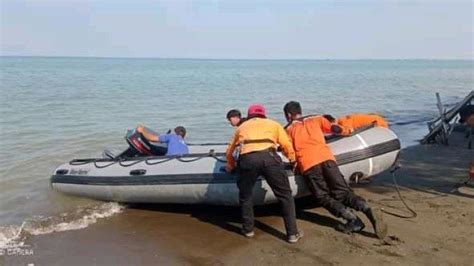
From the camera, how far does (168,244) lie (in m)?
5.21

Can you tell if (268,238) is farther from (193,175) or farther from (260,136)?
(193,175)

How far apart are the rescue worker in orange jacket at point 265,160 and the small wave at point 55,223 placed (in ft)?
7.13

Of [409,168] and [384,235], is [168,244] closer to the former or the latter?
[384,235]

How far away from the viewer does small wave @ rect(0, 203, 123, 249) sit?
5.62 m

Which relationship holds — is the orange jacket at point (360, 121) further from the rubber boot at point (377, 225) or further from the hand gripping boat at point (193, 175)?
the rubber boot at point (377, 225)

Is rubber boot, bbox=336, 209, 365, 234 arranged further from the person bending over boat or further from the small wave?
the small wave

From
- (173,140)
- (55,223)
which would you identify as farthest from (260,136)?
(55,223)

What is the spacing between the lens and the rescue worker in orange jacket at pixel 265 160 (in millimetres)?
4914

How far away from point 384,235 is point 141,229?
8.57 feet

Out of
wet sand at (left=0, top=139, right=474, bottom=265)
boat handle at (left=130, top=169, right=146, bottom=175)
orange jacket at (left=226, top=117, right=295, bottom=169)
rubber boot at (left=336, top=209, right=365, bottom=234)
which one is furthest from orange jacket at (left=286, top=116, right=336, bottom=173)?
boat handle at (left=130, top=169, right=146, bottom=175)

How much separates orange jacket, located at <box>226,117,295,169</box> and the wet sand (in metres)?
0.94

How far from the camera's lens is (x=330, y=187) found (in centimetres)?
514

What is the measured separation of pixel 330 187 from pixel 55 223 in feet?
10.8

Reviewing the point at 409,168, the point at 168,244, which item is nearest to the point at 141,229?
the point at 168,244
